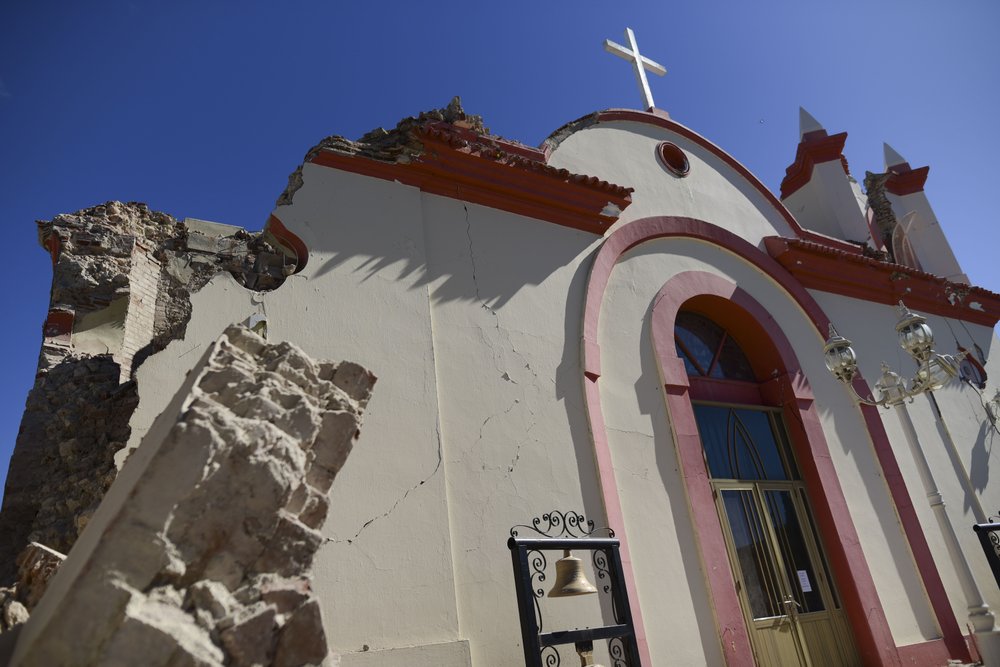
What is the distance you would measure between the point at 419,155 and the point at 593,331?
2334mm

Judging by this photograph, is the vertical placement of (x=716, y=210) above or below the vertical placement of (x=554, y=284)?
above

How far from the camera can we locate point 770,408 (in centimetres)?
769

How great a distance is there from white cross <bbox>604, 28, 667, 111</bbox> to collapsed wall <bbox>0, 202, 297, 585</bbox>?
6157 mm

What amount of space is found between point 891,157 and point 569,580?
12806mm

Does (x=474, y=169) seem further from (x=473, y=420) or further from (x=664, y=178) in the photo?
(x=664, y=178)

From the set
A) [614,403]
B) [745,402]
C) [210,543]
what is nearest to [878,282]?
[745,402]

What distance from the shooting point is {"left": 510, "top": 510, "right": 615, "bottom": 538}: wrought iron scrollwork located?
5.11 meters

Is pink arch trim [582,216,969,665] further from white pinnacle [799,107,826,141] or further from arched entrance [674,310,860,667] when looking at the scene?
white pinnacle [799,107,826,141]

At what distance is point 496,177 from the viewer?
653 centimetres

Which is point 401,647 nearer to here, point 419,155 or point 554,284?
point 554,284

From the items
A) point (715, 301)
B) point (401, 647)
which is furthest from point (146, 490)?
point (715, 301)

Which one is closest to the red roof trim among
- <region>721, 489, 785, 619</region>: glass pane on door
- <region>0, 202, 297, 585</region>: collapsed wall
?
<region>721, 489, 785, 619</region>: glass pane on door

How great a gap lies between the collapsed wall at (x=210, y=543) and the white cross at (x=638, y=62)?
27.4 feet

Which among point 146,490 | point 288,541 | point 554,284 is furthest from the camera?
point 554,284
